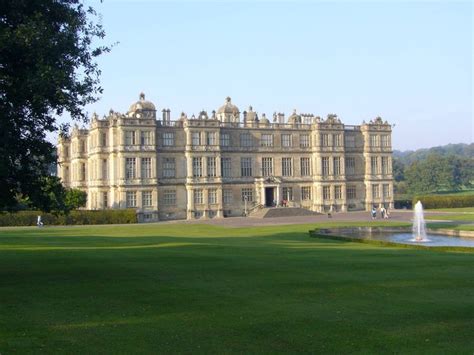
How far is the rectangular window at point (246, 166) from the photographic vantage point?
77.9 m

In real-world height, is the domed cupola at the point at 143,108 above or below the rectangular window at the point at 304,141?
above

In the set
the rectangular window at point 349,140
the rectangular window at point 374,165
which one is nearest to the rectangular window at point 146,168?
the rectangular window at point 349,140

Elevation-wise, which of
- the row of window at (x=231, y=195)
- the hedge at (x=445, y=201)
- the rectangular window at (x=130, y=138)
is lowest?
the hedge at (x=445, y=201)

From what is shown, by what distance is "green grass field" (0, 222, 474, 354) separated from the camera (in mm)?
11133

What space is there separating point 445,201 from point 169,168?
1583 inches

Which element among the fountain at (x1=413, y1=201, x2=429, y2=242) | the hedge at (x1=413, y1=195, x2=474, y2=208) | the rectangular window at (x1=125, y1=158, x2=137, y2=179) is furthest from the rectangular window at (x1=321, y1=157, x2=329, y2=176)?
the fountain at (x1=413, y1=201, x2=429, y2=242)

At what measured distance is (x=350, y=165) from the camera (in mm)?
84938

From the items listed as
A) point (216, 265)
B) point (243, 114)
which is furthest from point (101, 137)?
point (216, 265)

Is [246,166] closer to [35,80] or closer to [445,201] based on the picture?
[445,201]

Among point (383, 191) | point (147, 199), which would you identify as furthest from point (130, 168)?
point (383, 191)

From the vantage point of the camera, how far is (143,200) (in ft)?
234

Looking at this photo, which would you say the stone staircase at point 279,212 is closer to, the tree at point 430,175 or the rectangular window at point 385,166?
the rectangular window at point 385,166

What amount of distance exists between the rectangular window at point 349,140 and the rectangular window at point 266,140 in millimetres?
11155

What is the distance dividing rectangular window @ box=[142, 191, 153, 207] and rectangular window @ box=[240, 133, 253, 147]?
13.7 m
